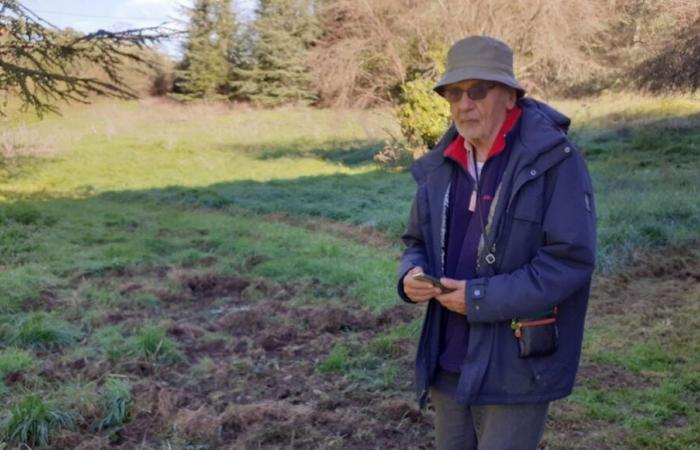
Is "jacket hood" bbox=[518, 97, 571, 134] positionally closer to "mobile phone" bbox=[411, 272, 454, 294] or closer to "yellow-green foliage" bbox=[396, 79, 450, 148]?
"mobile phone" bbox=[411, 272, 454, 294]

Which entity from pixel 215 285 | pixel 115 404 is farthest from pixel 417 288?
pixel 215 285

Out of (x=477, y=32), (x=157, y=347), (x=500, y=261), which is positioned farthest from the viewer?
(x=477, y=32)

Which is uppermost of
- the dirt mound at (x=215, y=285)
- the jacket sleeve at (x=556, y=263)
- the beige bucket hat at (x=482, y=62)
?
the beige bucket hat at (x=482, y=62)

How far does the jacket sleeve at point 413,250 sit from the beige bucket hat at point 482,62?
0.43 metres

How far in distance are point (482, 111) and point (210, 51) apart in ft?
105

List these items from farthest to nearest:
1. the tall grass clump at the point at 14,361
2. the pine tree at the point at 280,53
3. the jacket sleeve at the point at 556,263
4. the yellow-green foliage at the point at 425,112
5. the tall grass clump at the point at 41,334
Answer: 1. the pine tree at the point at 280,53
2. the yellow-green foliage at the point at 425,112
3. the tall grass clump at the point at 41,334
4. the tall grass clump at the point at 14,361
5. the jacket sleeve at the point at 556,263

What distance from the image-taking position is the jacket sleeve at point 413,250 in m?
2.23

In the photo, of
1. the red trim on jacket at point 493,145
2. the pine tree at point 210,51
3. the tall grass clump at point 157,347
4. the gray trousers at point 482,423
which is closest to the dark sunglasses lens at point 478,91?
the red trim on jacket at point 493,145

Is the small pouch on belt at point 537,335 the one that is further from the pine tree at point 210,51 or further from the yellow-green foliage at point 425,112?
the pine tree at point 210,51

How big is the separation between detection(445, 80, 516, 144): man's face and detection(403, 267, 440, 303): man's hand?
1.48 ft

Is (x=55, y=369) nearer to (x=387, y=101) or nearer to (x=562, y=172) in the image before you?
(x=562, y=172)

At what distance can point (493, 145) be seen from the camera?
207 centimetres

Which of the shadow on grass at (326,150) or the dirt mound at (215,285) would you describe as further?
the shadow on grass at (326,150)

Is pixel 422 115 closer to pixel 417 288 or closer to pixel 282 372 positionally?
pixel 282 372
